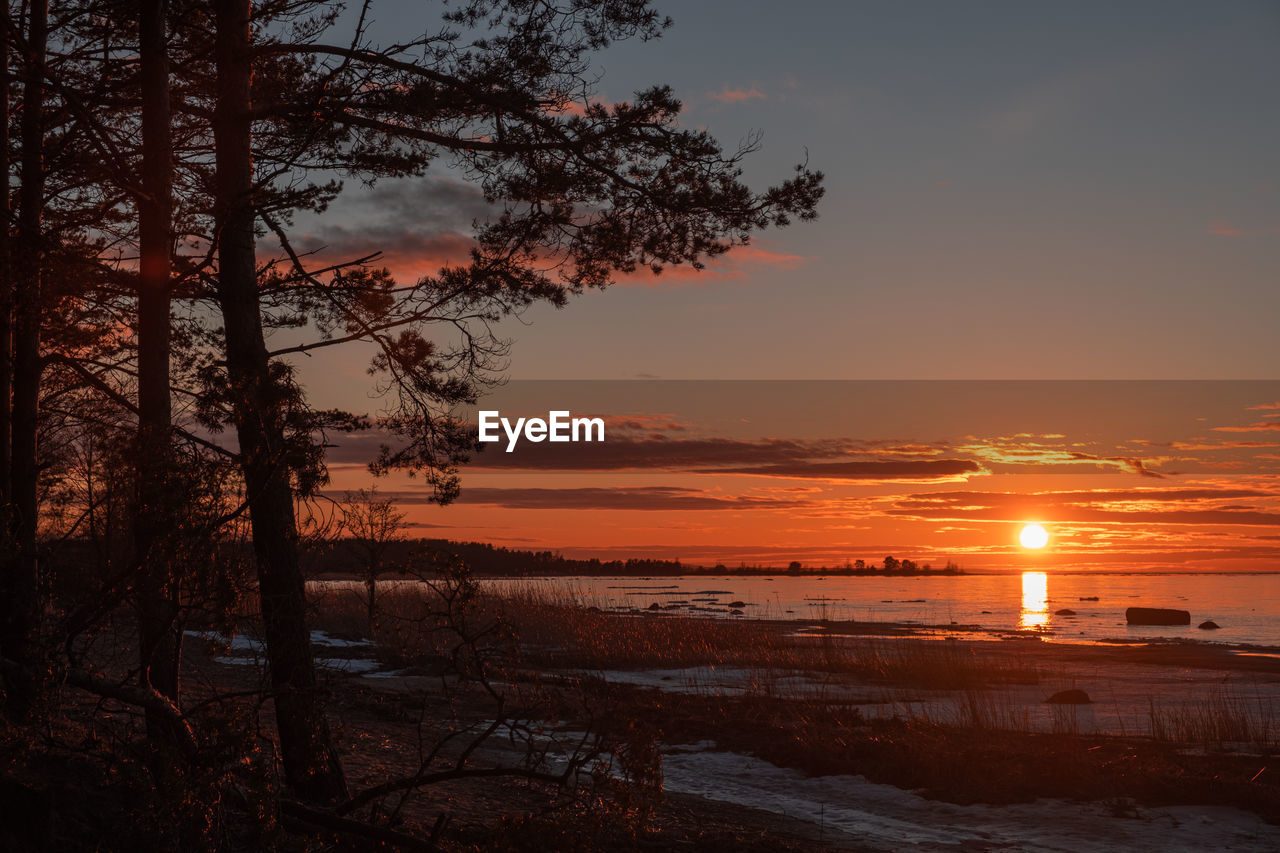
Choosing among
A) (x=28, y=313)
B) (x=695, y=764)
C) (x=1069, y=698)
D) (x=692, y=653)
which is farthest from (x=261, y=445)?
(x=692, y=653)

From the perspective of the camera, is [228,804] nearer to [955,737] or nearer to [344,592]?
[955,737]

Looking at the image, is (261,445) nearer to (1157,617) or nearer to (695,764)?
(695,764)

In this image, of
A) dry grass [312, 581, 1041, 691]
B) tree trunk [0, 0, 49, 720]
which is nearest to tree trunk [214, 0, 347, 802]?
tree trunk [0, 0, 49, 720]

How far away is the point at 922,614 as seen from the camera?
6644 cm

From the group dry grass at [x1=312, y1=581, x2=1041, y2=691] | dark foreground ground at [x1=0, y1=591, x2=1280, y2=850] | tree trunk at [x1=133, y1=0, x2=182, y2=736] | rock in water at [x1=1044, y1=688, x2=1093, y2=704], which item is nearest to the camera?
dark foreground ground at [x1=0, y1=591, x2=1280, y2=850]

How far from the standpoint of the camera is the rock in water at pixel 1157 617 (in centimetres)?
5600

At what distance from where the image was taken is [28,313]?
9.97 meters

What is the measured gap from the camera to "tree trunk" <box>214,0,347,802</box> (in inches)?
264

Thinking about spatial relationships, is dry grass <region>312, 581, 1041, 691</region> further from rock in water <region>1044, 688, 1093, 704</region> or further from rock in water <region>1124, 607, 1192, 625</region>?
rock in water <region>1124, 607, 1192, 625</region>

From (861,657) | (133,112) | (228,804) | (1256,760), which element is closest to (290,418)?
(228,804)

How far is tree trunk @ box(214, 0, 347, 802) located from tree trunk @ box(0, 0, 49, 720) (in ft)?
5.75

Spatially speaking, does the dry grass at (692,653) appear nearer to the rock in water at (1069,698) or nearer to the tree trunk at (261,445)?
the rock in water at (1069,698)

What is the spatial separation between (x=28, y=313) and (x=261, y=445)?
513 cm

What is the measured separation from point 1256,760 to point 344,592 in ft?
150
